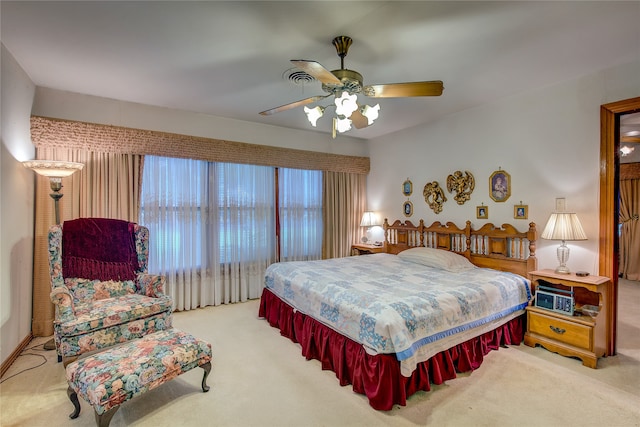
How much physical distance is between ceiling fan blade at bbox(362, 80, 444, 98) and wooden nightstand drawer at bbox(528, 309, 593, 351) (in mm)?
2443

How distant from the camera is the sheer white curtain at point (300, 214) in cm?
502

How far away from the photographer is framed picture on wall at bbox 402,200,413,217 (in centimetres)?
500

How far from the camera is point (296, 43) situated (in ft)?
7.95

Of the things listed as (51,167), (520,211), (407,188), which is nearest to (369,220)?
(407,188)

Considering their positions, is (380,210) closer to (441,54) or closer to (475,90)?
(475,90)

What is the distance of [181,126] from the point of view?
4094mm

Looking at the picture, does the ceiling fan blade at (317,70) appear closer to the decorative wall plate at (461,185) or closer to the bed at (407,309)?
the bed at (407,309)

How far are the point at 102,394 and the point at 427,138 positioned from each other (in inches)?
186

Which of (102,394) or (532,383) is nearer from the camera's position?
(102,394)

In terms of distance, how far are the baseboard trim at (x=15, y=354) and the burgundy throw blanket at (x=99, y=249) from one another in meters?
0.77

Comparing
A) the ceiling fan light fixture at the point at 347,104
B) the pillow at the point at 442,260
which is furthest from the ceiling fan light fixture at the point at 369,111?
the pillow at the point at 442,260

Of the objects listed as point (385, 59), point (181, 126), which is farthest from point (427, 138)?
point (181, 126)

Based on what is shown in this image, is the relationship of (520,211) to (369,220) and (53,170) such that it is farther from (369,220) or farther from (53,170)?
(53,170)

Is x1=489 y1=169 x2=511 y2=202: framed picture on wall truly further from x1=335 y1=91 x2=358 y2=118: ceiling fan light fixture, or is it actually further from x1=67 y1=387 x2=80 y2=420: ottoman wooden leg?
x1=67 y1=387 x2=80 y2=420: ottoman wooden leg
